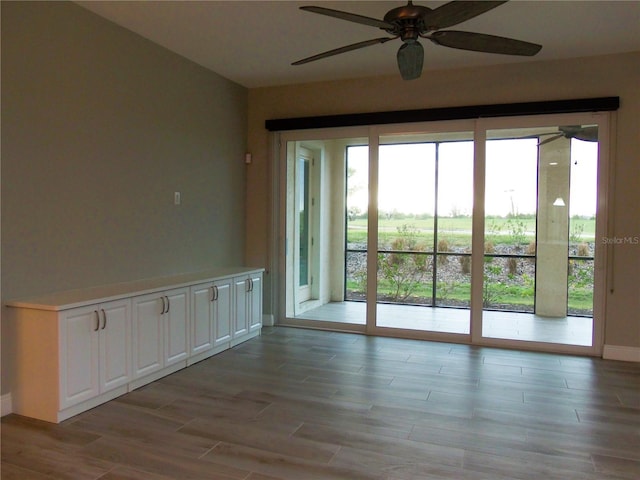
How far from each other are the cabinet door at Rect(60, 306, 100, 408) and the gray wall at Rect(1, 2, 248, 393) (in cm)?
45

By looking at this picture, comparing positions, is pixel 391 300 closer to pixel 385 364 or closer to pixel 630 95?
pixel 385 364

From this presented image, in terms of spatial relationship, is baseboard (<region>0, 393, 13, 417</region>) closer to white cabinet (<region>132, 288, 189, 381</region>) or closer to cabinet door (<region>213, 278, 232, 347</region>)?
white cabinet (<region>132, 288, 189, 381</region>)

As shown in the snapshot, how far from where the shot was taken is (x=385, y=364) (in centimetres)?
437

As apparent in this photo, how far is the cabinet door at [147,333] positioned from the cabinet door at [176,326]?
70 mm

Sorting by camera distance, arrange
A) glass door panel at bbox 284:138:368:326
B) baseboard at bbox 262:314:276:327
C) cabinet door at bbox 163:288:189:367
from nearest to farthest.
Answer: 1. cabinet door at bbox 163:288:189:367
2. glass door panel at bbox 284:138:368:326
3. baseboard at bbox 262:314:276:327

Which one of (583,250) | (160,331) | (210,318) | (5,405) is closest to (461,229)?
(583,250)

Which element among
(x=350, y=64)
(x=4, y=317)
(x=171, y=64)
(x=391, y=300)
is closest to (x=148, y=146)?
(x=171, y=64)

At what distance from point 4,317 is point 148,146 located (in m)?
1.90

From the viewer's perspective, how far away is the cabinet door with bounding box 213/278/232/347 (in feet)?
15.1

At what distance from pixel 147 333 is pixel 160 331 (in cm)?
15

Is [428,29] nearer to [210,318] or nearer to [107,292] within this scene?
[107,292]

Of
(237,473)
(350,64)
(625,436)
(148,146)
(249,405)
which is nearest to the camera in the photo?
(237,473)

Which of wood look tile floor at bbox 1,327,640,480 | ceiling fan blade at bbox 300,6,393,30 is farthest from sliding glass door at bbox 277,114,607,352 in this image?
ceiling fan blade at bbox 300,6,393,30

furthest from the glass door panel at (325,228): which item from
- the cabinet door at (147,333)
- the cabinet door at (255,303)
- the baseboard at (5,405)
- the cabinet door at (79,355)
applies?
the baseboard at (5,405)
